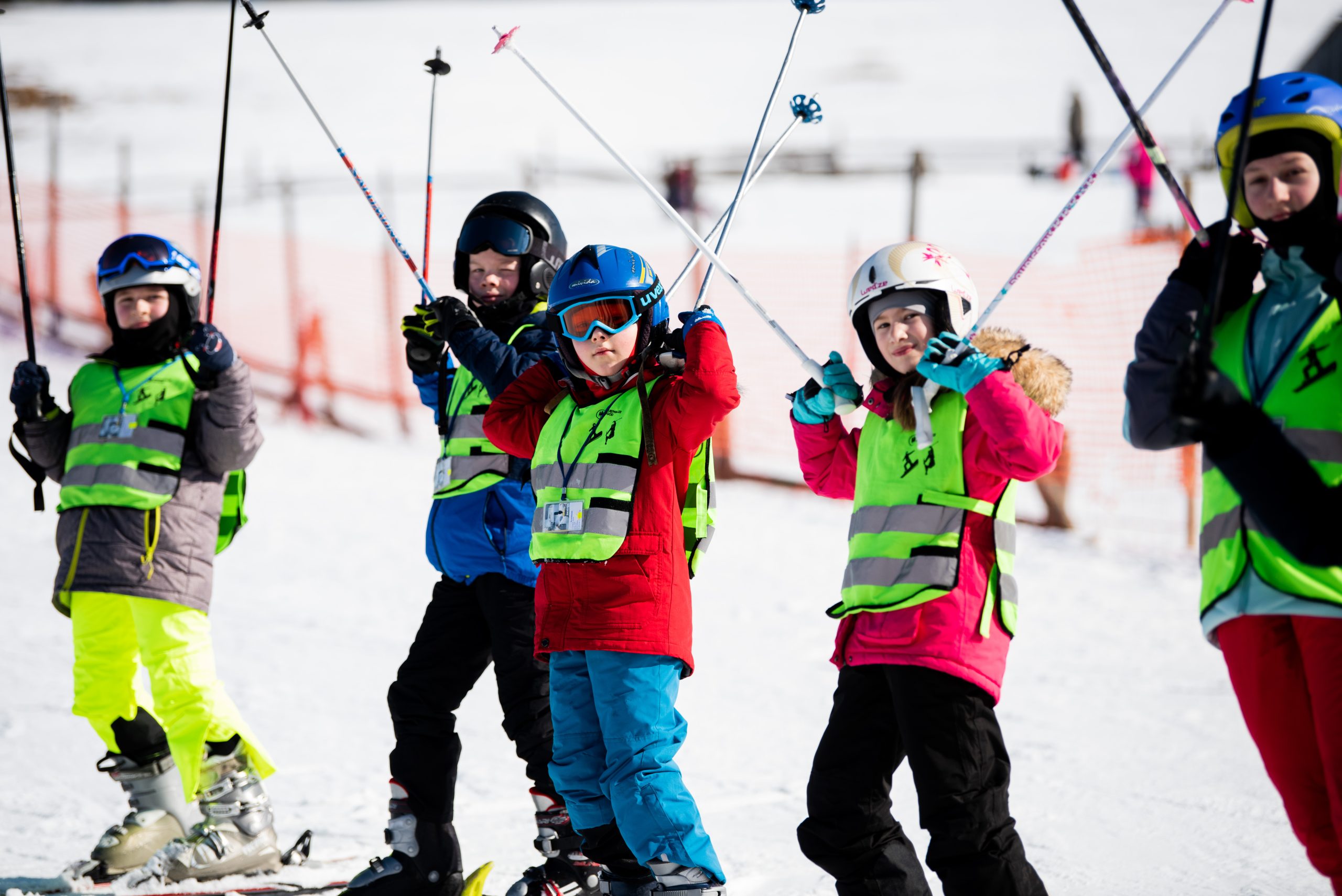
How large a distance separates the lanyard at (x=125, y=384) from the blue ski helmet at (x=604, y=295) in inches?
65.7

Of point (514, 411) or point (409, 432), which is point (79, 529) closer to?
point (514, 411)

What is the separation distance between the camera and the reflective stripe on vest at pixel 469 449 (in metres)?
3.79

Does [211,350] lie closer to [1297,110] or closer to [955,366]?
[955,366]

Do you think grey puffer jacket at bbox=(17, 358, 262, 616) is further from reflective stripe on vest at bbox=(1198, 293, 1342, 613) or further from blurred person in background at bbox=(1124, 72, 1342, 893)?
reflective stripe on vest at bbox=(1198, 293, 1342, 613)

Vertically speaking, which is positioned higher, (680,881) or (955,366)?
(955,366)

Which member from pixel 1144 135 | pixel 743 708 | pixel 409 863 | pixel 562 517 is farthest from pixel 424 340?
pixel 743 708

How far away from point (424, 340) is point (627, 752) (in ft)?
4.77

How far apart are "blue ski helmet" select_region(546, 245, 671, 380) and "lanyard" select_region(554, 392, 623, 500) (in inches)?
4.6

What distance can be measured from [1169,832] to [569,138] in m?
34.1

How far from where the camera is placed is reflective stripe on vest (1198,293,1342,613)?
237cm

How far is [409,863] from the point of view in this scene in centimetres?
369

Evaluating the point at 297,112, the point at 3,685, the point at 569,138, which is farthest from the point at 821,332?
the point at 297,112

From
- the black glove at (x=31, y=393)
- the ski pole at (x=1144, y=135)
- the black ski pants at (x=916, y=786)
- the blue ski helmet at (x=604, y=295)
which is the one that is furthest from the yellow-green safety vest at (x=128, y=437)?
the ski pole at (x=1144, y=135)

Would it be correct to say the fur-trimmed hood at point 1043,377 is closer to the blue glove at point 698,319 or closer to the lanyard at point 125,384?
the blue glove at point 698,319
